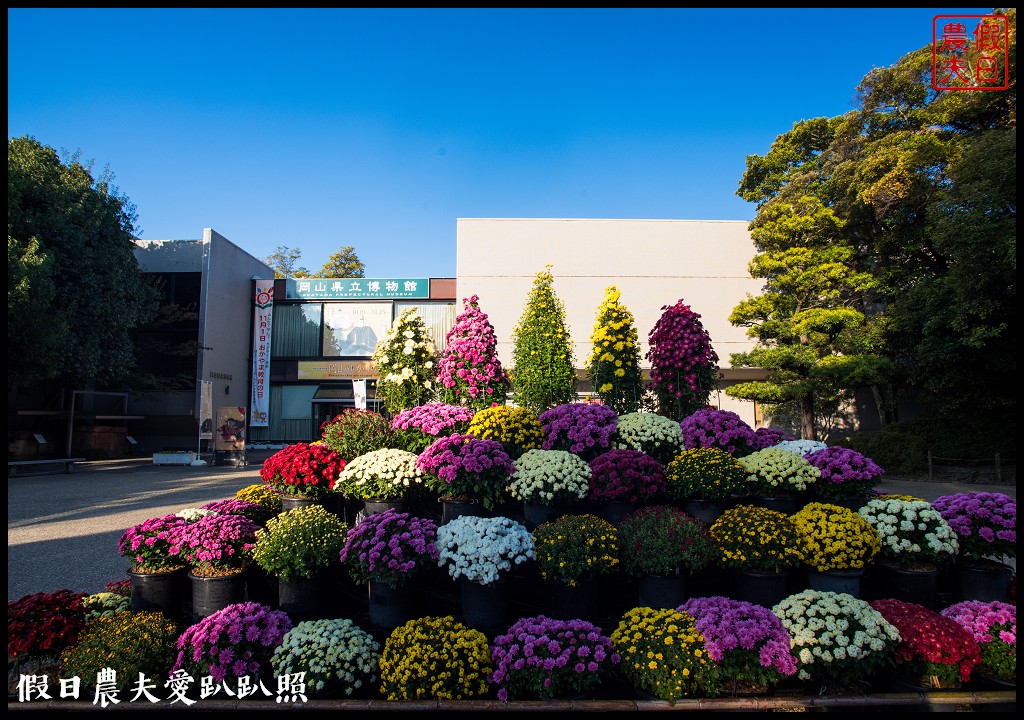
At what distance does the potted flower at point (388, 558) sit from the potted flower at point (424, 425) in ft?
7.40

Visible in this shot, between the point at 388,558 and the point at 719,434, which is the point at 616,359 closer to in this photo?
the point at 719,434

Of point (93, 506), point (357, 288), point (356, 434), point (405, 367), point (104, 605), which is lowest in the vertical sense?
point (93, 506)

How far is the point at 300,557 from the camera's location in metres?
4.32

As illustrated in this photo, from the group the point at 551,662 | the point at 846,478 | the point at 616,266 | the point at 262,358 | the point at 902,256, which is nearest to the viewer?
the point at 551,662

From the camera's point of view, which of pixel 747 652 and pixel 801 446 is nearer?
pixel 747 652

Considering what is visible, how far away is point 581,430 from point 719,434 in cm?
176

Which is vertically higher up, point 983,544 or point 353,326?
point 353,326

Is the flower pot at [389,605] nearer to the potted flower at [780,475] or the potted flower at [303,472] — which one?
the potted flower at [303,472]

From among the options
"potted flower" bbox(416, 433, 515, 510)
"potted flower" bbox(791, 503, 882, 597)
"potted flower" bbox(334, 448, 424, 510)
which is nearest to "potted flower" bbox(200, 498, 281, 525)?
"potted flower" bbox(334, 448, 424, 510)

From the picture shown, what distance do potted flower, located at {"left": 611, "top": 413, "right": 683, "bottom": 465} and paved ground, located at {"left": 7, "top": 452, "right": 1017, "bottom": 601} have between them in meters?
6.11

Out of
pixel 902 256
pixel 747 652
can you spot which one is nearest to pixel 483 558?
pixel 747 652

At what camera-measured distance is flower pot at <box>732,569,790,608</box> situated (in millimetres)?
4414

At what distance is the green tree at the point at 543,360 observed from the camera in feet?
29.1

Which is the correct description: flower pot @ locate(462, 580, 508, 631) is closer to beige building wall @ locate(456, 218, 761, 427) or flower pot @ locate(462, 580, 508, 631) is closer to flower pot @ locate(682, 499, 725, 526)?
flower pot @ locate(682, 499, 725, 526)
